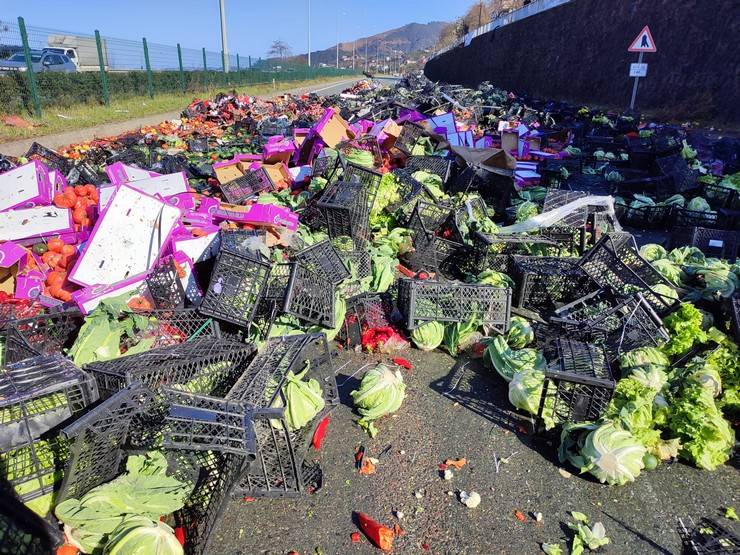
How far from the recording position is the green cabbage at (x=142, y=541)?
201 centimetres

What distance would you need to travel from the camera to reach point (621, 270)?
4.02 meters

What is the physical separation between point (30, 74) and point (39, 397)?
545 inches

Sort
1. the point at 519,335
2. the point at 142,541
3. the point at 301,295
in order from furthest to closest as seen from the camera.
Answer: the point at 519,335, the point at 301,295, the point at 142,541

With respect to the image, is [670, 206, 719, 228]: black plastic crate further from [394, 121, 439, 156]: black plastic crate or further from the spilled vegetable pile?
[394, 121, 439, 156]: black plastic crate

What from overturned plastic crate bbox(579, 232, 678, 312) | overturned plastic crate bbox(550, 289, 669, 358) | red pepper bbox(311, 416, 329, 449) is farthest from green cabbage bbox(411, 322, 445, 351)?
overturned plastic crate bbox(579, 232, 678, 312)

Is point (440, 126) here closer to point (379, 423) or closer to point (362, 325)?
point (362, 325)

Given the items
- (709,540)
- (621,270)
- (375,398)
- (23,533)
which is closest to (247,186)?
(375,398)

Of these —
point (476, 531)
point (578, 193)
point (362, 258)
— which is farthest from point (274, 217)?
point (578, 193)

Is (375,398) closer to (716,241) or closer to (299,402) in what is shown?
(299,402)

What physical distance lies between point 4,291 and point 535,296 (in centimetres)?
491

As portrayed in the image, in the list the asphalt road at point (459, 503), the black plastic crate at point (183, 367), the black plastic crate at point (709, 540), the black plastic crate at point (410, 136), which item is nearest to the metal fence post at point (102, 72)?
the black plastic crate at point (410, 136)

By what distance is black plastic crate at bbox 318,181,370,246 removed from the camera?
5.03m

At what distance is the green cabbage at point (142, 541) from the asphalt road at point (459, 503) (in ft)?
1.25

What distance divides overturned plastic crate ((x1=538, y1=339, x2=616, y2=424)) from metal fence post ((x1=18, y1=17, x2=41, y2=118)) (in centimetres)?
1488
